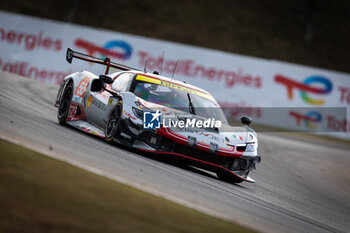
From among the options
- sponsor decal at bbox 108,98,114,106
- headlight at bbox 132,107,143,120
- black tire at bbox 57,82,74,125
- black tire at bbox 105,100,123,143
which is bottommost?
black tire at bbox 57,82,74,125

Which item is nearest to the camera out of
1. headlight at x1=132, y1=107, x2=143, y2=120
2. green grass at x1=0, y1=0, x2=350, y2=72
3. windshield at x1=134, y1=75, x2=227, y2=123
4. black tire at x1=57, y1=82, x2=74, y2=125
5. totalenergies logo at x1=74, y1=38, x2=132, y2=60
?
headlight at x1=132, y1=107, x2=143, y2=120

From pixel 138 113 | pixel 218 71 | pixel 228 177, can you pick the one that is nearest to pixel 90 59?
pixel 138 113

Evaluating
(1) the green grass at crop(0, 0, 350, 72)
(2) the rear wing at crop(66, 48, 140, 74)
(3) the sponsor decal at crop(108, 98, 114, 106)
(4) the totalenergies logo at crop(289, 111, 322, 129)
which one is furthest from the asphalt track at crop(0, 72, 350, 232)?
(1) the green grass at crop(0, 0, 350, 72)

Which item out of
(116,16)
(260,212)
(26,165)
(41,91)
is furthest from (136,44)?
(26,165)

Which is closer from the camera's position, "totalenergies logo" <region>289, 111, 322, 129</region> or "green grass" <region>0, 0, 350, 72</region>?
"totalenergies logo" <region>289, 111, 322, 129</region>

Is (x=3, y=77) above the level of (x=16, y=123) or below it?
below

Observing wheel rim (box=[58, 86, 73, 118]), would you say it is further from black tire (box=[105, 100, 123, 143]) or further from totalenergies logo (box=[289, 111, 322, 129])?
totalenergies logo (box=[289, 111, 322, 129])

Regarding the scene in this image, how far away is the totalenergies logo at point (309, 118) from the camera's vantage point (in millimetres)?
18812

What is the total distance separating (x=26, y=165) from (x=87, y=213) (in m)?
1.11

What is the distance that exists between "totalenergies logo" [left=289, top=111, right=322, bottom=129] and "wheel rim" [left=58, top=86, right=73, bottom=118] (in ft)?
32.7

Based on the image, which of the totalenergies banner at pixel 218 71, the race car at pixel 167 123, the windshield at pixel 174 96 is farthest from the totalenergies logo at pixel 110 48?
the windshield at pixel 174 96

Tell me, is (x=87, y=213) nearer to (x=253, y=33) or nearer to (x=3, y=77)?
(x=3, y=77)

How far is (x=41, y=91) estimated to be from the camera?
629 inches

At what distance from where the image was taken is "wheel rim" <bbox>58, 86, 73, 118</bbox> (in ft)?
33.6
